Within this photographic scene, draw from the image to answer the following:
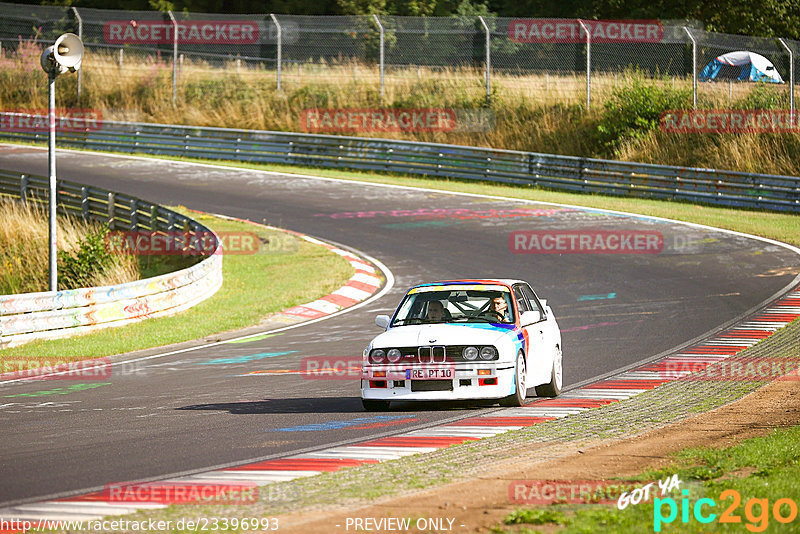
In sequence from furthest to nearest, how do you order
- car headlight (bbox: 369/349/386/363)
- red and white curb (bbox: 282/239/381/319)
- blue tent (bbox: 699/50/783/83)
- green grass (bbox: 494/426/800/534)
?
blue tent (bbox: 699/50/783/83) → red and white curb (bbox: 282/239/381/319) → car headlight (bbox: 369/349/386/363) → green grass (bbox: 494/426/800/534)

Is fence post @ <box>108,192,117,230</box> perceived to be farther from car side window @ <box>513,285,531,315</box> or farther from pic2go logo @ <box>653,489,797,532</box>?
pic2go logo @ <box>653,489,797,532</box>

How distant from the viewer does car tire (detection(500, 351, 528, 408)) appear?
1074 cm

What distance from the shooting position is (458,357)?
34.9 feet

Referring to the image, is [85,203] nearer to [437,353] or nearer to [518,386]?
[437,353]

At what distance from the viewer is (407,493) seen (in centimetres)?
692

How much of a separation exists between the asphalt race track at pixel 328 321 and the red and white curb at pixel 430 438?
33 cm

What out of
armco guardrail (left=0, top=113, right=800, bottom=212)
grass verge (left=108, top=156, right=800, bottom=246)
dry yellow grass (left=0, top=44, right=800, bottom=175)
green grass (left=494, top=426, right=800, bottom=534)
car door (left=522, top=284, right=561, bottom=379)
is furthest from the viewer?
dry yellow grass (left=0, top=44, right=800, bottom=175)

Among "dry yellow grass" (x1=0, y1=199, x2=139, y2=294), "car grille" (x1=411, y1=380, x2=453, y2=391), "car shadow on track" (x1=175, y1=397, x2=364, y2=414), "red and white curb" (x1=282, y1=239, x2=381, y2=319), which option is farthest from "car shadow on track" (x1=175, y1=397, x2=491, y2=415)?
"dry yellow grass" (x1=0, y1=199, x2=139, y2=294)

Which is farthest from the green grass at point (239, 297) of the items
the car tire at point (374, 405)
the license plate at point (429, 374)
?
the license plate at point (429, 374)

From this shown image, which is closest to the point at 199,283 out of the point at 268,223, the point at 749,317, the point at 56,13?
the point at 268,223

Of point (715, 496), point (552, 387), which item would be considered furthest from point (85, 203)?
point (715, 496)

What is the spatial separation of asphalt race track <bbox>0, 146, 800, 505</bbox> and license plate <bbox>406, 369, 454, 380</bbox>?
1.25ft

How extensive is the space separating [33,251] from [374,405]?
670 inches

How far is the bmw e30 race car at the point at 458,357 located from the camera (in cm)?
1055
